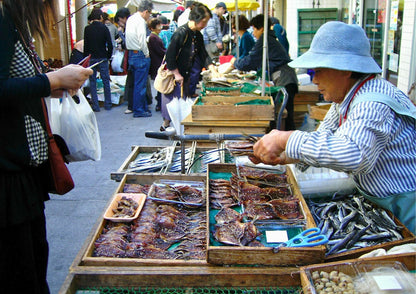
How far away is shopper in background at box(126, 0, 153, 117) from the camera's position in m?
9.83

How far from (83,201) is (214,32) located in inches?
402

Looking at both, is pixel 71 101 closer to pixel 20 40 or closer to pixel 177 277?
pixel 20 40

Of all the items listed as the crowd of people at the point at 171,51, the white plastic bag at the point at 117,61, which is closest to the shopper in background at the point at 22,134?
the crowd of people at the point at 171,51

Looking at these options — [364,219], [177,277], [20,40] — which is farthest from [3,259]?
[364,219]

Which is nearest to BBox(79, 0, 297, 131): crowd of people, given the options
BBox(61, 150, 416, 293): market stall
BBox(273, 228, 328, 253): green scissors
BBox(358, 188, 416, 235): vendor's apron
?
BBox(61, 150, 416, 293): market stall

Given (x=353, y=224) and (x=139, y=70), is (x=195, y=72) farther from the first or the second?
(x=353, y=224)

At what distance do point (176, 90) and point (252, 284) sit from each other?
6.37m

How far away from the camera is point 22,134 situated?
221 centimetres

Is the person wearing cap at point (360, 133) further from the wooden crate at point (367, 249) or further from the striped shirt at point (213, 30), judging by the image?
the striped shirt at point (213, 30)

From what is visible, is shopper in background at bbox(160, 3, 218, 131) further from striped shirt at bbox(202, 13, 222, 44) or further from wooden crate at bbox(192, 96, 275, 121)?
striped shirt at bbox(202, 13, 222, 44)

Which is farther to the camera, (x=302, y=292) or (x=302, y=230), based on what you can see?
(x=302, y=230)

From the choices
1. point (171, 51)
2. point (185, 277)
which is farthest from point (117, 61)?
point (185, 277)

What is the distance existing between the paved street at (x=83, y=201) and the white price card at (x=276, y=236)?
178cm

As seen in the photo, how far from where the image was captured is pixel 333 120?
8.90 ft
